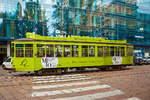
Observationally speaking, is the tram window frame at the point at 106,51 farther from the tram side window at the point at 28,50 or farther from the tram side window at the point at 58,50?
the tram side window at the point at 28,50

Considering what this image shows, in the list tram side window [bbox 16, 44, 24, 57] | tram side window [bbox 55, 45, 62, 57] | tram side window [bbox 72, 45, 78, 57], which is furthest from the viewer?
tram side window [bbox 72, 45, 78, 57]

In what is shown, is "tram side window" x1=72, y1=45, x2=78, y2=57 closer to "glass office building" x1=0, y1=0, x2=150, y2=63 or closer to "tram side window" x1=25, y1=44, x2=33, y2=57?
"tram side window" x1=25, y1=44, x2=33, y2=57

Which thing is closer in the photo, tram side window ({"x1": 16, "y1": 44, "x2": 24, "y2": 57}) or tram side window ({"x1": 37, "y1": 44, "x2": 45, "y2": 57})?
tram side window ({"x1": 16, "y1": 44, "x2": 24, "y2": 57})

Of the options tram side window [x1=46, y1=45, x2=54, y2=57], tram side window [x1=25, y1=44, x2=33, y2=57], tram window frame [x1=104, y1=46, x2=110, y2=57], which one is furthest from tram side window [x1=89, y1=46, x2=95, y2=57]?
tram side window [x1=25, y1=44, x2=33, y2=57]

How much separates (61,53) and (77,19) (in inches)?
1087

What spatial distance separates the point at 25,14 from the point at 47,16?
5.14 meters

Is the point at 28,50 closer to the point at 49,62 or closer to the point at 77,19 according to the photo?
the point at 49,62

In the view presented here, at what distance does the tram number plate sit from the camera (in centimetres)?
1245

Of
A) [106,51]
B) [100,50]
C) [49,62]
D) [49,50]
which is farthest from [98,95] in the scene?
[106,51]

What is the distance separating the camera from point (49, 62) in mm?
12594

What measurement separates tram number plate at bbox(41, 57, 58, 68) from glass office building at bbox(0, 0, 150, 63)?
21.5 metres

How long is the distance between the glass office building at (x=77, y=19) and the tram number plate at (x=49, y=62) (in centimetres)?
2153

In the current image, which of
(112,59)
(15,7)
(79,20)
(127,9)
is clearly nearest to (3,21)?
(15,7)

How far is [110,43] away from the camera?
16.0 m
